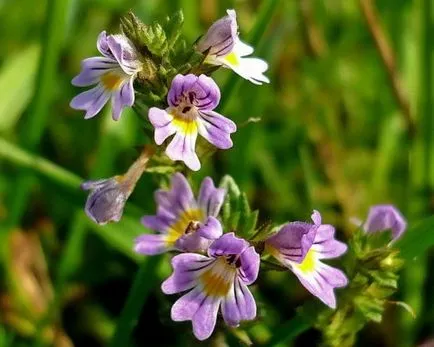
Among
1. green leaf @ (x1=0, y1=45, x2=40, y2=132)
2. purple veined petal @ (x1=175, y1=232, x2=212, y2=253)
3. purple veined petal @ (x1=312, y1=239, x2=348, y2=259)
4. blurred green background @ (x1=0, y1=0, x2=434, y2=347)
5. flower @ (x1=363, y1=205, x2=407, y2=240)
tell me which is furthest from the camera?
green leaf @ (x1=0, y1=45, x2=40, y2=132)

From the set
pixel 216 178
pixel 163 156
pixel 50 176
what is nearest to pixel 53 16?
pixel 50 176

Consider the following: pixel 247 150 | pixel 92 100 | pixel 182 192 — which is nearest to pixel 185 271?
pixel 182 192

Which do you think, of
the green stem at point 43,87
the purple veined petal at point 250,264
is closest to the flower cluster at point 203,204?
the purple veined petal at point 250,264

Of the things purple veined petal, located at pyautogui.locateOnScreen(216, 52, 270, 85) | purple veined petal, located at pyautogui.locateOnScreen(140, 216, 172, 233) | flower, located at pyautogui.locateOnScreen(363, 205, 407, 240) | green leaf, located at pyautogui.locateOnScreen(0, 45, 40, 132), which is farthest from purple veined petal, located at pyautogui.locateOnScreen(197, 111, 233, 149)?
green leaf, located at pyautogui.locateOnScreen(0, 45, 40, 132)

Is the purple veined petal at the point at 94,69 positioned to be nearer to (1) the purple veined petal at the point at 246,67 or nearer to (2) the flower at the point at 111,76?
(2) the flower at the point at 111,76

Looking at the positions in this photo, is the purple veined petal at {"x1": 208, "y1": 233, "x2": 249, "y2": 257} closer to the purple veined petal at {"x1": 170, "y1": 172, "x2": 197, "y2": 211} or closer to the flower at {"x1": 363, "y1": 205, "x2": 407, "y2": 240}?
the purple veined petal at {"x1": 170, "y1": 172, "x2": 197, "y2": 211}

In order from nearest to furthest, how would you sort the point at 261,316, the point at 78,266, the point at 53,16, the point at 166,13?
the point at 261,316
the point at 53,16
the point at 78,266
the point at 166,13

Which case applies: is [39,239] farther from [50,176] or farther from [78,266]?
[50,176]
